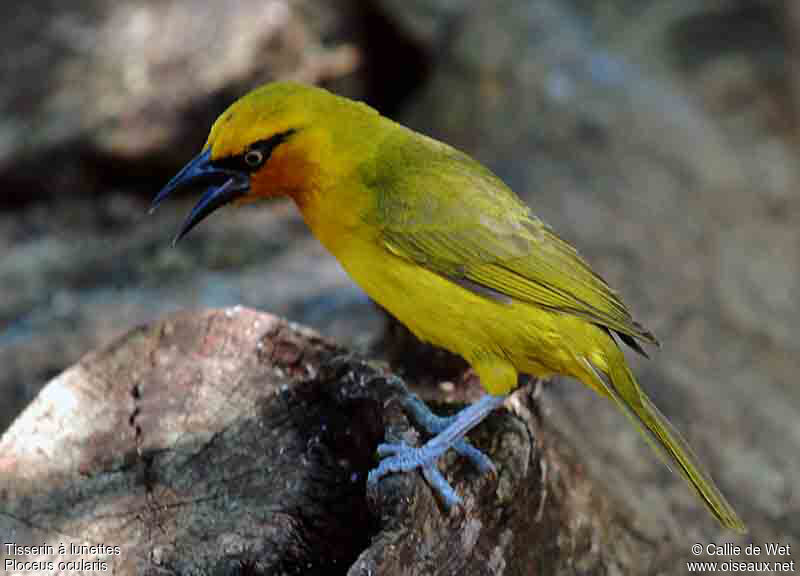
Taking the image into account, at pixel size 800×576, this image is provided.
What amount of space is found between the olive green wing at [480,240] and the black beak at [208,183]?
0.50 metres

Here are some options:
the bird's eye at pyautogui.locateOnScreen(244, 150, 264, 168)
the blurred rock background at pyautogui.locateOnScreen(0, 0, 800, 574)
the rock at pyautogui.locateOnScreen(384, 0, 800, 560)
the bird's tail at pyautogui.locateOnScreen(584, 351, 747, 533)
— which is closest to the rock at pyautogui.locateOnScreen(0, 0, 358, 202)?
the blurred rock background at pyautogui.locateOnScreen(0, 0, 800, 574)

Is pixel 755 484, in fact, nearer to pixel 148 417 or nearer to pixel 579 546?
pixel 579 546

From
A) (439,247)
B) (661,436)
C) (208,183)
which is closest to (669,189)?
(439,247)

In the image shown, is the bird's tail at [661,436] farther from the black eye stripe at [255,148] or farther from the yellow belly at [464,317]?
the black eye stripe at [255,148]

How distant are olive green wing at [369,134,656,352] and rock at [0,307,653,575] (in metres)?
0.45

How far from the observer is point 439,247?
3.52 metres

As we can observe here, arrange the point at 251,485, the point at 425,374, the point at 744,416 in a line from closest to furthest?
the point at 251,485 < the point at 425,374 < the point at 744,416

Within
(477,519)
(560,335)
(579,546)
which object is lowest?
(579,546)

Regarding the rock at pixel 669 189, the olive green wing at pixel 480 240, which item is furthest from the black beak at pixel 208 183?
the rock at pixel 669 189

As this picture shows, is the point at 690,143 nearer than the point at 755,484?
No

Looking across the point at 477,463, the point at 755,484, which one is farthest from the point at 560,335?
the point at 755,484

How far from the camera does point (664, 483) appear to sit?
170 inches

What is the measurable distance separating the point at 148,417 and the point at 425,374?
1330 millimetres

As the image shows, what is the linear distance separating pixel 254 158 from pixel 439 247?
29.2 inches
